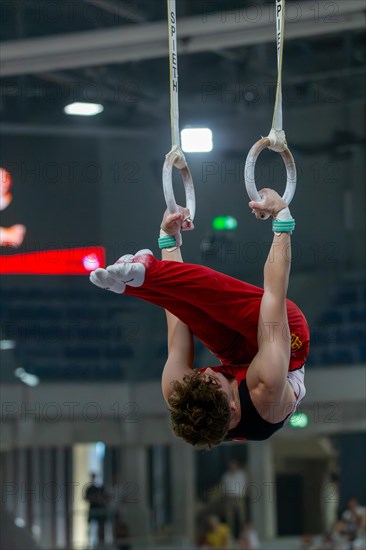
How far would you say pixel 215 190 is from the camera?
27.4 ft

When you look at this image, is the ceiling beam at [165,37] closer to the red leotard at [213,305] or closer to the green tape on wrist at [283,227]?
the green tape on wrist at [283,227]

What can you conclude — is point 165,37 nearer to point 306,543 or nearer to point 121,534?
point 121,534

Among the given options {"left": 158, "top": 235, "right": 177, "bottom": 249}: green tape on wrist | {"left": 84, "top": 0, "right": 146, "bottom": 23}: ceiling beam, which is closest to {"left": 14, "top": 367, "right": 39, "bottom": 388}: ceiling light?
{"left": 84, "top": 0, "right": 146, "bottom": 23}: ceiling beam

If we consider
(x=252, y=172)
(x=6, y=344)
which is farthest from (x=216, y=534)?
(x=252, y=172)

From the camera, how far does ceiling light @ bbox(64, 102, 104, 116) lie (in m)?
8.63

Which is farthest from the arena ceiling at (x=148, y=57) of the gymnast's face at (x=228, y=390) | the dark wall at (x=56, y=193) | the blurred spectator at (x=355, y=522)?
the gymnast's face at (x=228, y=390)

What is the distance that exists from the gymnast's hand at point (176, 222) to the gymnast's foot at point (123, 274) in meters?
0.33

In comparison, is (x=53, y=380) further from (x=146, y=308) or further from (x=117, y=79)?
(x=117, y=79)

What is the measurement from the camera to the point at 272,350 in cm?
296

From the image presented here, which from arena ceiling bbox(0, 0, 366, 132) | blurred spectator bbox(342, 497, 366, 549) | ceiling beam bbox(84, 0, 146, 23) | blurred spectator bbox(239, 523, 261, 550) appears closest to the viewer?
arena ceiling bbox(0, 0, 366, 132)

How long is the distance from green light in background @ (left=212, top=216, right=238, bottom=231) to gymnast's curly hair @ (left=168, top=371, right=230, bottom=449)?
17.8ft

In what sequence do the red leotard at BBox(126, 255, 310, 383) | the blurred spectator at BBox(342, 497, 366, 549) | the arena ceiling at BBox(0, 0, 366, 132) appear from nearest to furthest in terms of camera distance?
the red leotard at BBox(126, 255, 310, 383) → the arena ceiling at BBox(0, 0, 366, 132) → the blurred spectator at BBox(342, 497, 366, 549)

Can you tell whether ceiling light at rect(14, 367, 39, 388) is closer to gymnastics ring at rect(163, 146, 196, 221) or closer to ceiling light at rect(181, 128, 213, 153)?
ceiling light at rect(181, 128, 213, 153)

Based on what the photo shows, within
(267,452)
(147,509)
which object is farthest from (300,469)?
(147,509)
